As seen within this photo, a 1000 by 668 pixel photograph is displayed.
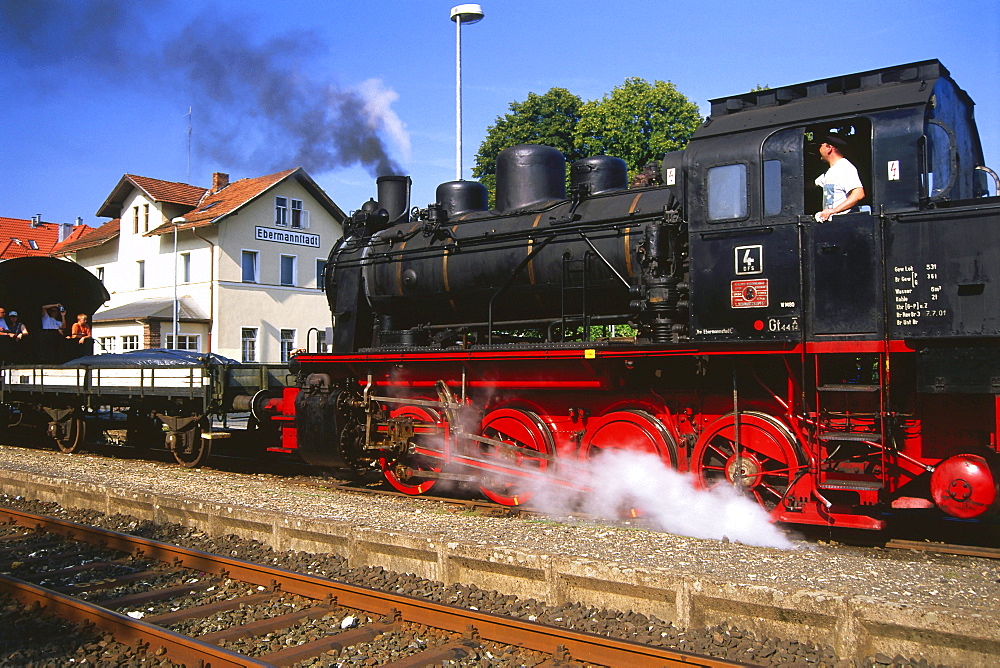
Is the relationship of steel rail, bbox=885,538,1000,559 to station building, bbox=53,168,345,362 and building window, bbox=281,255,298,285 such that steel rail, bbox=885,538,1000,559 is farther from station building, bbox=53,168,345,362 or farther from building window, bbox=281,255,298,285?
building window, bbox=281,255,298,285

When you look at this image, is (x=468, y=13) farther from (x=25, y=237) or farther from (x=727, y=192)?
(x=25, y=237)

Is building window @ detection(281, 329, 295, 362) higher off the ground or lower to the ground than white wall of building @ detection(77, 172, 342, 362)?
lower

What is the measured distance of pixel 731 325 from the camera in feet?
23.4

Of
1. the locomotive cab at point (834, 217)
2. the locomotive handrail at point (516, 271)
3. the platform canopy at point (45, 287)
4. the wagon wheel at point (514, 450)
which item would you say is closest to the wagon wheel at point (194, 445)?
the wagon wheel at point (514, 450)

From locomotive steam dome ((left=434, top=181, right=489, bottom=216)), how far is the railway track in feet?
18.4

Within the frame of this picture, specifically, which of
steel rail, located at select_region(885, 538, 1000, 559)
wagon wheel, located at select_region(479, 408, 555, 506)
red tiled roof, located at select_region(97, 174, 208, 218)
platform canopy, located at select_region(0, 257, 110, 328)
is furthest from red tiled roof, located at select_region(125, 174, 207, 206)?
steel rail, located at select_region(885, 538, 1000, 559)

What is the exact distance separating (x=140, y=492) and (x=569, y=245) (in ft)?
18.6

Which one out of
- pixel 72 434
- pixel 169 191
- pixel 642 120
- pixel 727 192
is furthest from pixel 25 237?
pixel 727 192

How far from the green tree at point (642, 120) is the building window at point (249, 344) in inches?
690

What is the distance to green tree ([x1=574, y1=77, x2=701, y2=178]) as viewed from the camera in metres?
35.6

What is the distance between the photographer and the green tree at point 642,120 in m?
35.6

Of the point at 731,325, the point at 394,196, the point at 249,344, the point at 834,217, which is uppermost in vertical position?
the point at 394,196

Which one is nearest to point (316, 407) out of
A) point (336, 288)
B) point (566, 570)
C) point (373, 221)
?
point (336, 288)

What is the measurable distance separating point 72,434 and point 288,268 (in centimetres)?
2292
